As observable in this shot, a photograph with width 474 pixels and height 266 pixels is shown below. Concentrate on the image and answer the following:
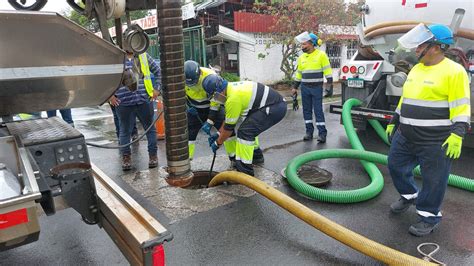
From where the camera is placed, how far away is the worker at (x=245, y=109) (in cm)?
390

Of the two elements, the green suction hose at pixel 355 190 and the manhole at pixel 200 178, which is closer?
the green suction hose at pixel 355 190

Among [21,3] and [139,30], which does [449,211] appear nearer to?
[139,30]

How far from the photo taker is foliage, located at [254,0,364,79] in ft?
38.7

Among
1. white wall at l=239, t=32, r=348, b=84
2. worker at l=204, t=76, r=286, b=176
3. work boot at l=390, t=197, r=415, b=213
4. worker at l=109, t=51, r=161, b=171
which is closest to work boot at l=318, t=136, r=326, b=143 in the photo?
worker at l=204, t=76, r=286, b=176

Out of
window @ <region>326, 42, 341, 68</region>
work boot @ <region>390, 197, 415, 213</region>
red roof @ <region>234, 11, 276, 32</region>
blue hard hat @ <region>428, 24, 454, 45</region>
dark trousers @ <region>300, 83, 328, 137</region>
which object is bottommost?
work boot @ <region>390, 197, 415, 213</region>

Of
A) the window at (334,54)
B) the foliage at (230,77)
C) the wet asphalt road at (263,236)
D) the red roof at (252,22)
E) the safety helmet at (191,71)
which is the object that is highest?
the red roof at (252,22)

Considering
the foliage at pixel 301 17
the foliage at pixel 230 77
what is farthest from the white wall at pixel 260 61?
the foliage at pixel 301 17

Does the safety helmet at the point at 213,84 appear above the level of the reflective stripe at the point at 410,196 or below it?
above

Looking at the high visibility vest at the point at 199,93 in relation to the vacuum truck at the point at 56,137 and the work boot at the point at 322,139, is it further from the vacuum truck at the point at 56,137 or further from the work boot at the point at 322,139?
the work boot at the point at 322,139

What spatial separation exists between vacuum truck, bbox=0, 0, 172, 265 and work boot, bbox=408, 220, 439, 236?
2.27 metres

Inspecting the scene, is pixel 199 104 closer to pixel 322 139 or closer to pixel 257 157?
pixel 257 157

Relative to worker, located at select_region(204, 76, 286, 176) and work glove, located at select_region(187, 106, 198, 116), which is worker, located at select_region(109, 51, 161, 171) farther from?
worker, located at select_region(204, 76, 286, 176)

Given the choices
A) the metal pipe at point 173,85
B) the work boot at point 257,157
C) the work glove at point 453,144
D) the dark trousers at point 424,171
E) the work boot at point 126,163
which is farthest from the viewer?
the work boot at point 257,157

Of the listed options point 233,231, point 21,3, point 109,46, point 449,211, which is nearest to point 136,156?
point 233,231
